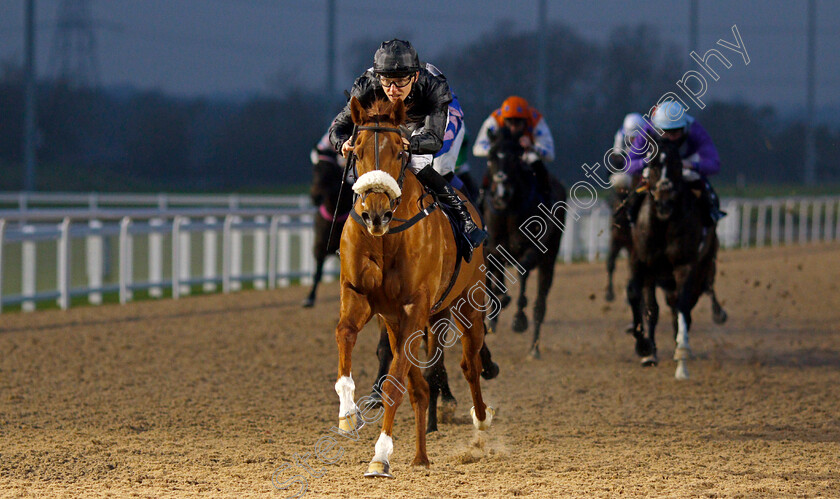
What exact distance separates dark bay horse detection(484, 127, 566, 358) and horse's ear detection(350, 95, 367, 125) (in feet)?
15.5

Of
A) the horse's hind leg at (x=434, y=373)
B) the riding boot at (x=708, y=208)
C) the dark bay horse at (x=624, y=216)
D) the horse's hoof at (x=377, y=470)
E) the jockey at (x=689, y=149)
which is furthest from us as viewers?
the dark bay horse at (x=624, y=216)

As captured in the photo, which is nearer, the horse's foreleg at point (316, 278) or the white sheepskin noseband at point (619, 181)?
the white sheepskin noseband at point (619, 181)

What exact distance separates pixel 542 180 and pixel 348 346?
18.7ft

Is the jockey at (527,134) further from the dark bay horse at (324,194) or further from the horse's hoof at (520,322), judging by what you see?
the dark bay horse at (324,194)

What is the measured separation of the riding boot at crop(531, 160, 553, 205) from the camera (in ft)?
32.6

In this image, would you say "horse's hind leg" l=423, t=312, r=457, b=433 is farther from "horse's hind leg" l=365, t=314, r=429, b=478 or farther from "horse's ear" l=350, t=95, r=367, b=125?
"horse's ear" l=350, t=95, r=367, b=125

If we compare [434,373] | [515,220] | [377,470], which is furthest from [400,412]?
[515,220]

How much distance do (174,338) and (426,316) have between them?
6.17m

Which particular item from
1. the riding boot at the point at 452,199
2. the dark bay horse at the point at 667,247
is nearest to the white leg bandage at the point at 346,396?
the riding boot at the point at 452,199

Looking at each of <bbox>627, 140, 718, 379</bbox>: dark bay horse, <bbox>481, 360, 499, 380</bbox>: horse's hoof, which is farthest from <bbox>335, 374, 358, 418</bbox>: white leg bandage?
<bbox>627, 140, 718, 379</bbox>: dark bay horse

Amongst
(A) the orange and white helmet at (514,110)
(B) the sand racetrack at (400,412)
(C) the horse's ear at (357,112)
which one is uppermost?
(A) the orange and white helmet at (514,110)

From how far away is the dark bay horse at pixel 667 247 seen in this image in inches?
328

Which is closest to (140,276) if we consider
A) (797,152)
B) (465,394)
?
(465,394)

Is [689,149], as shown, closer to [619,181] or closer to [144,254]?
[619,181]
